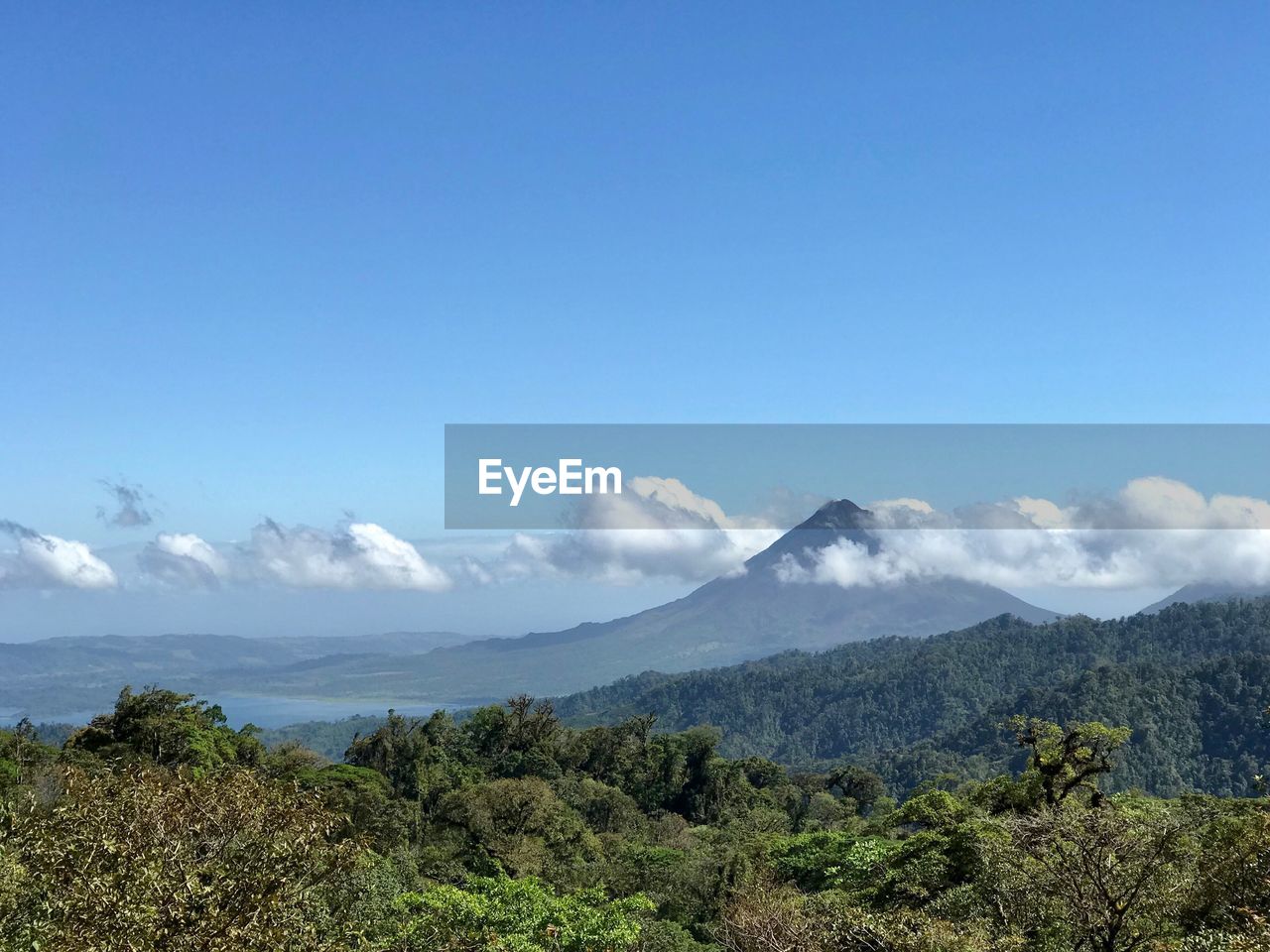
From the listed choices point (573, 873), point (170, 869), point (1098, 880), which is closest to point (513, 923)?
point (170, 869)

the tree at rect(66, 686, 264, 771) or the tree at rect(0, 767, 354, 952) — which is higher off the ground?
the tree at rect(0, 767, 354, 952)

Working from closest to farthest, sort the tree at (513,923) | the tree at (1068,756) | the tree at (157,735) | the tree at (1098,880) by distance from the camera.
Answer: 1. the tree at (1098,880)
2. the tree at (513,923)
3. the tree at (1068,756)
4. the tree at (157,735)

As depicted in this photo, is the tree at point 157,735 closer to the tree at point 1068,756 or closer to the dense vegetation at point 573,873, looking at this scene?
the dense vegetation at point 573,873

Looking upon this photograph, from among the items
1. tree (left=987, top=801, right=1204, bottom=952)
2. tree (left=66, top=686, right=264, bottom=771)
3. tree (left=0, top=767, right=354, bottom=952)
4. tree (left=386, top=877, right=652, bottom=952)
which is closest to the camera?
tree (left=0, top=767, right=354, bottom=952)

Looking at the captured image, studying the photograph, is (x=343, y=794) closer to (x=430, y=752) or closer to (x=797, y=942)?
(x=430, y=752)

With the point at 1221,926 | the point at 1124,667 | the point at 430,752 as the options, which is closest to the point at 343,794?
the point at 430,752

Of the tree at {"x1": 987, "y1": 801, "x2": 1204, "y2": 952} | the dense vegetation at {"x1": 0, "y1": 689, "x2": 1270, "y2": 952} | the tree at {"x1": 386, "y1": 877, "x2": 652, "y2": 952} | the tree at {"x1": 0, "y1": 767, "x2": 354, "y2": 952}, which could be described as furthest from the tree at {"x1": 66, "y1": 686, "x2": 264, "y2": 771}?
the tree at {"x1": 987, "y1": 801, "x2": 1204, "y2": 952}

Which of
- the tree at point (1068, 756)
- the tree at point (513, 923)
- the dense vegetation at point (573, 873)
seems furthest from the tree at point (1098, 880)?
the tree at point (1068, 756)

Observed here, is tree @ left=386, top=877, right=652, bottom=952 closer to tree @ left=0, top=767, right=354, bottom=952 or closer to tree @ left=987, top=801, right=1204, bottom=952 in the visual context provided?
tree @ left=0, top=767, right=354, bottom=952

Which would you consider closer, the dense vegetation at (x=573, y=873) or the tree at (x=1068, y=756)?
the dense vegetation at (x=573, y=873)
